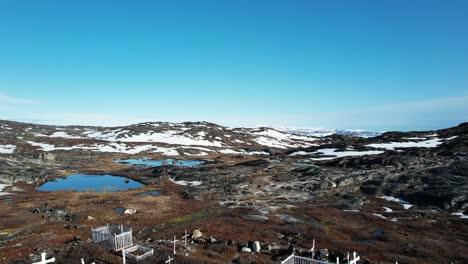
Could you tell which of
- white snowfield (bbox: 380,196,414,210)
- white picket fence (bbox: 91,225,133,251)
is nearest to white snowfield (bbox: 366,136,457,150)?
white snowfield (bbox: 380,196,414,210)

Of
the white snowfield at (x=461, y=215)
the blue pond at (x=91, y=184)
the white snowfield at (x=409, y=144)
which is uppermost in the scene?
the white snowfield at (x=409, y=144)

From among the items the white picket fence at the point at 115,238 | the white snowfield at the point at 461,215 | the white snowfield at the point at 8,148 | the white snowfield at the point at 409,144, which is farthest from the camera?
the white snowfield at the point at 8,148

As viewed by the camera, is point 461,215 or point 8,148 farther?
point 8,148

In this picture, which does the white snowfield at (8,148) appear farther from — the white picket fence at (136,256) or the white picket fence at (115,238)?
the white picket fence at (136,256)

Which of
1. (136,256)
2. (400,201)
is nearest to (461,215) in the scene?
(400,201)

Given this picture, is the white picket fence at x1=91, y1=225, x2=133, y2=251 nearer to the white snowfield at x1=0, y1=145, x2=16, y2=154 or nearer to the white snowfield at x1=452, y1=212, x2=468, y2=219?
the white snowfield at x1=452, y1=212, x2=468, y2=219

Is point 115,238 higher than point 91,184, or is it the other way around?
point 115,238

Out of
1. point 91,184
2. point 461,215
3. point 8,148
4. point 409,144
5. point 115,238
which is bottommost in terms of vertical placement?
point 91,184

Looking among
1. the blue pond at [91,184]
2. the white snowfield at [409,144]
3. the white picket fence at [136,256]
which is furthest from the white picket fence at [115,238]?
the white snowfield at [409,144]

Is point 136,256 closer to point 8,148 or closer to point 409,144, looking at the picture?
point 409,144
